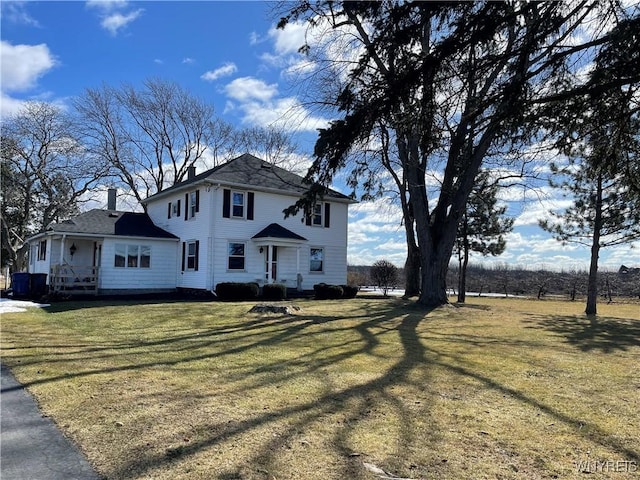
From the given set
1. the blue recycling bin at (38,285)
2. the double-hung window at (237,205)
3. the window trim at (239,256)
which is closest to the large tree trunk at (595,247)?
the window trim at (239,256)

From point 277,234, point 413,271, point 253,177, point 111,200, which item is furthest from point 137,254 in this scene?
point 413,271

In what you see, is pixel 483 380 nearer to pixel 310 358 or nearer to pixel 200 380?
pixel 310 358

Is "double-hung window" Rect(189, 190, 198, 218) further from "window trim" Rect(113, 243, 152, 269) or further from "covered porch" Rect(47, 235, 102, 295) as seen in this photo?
"covered porch" Rect(47, 235, 102, 295)

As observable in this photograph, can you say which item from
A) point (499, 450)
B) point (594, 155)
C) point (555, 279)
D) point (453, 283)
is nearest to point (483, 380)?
point (499, 450)

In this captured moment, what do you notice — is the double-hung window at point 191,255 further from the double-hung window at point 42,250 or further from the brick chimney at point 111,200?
the brick chimney at point 111,200

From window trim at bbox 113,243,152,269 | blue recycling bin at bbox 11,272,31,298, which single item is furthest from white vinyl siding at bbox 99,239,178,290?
blue recycling bin at bbox 11,272,31,298

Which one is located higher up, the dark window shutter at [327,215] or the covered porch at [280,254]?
the dark window shutter at [327,215]

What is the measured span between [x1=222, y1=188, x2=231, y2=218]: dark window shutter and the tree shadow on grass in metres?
13.2

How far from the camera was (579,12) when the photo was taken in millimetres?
5957

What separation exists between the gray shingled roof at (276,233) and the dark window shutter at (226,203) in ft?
5.55

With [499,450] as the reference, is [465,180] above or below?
above

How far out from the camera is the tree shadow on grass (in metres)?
9.60

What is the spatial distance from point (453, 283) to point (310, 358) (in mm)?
36598

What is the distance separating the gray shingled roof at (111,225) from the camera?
21.1 metres
